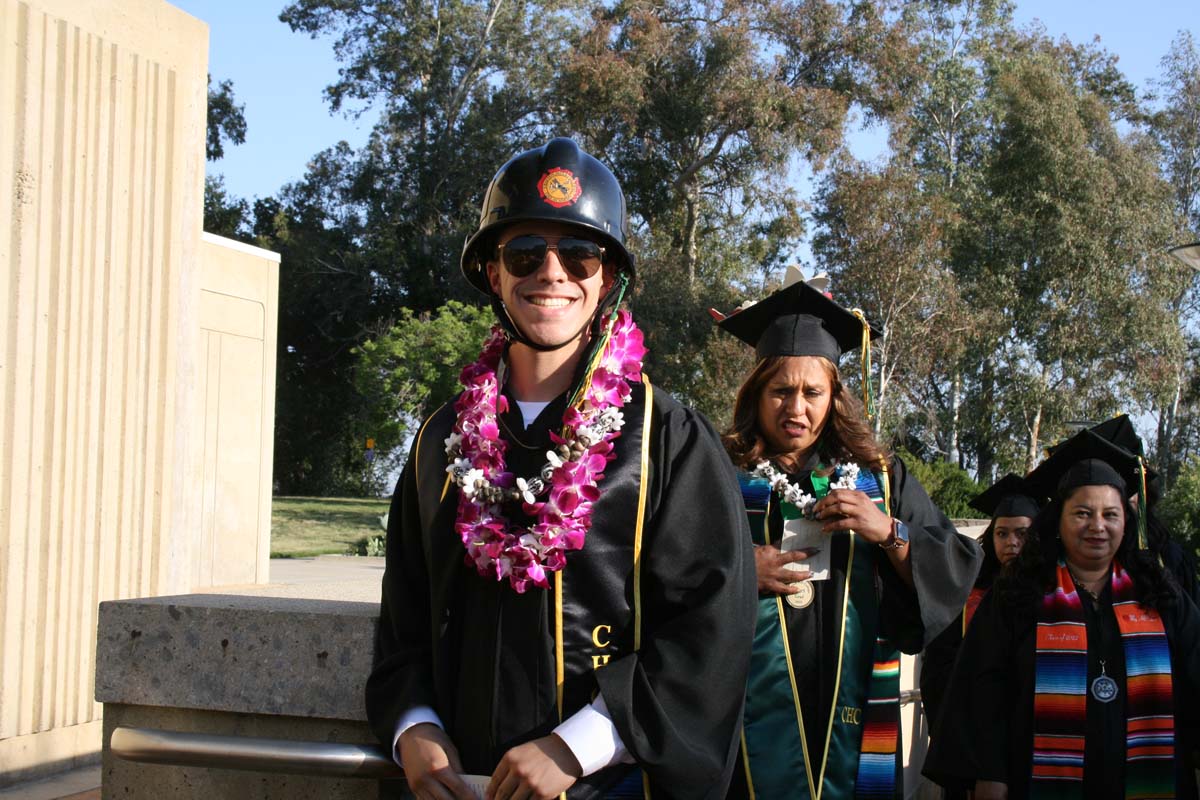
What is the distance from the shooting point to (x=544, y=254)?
2668 mm

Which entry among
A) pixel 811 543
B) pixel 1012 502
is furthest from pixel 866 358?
pixel 1012 502

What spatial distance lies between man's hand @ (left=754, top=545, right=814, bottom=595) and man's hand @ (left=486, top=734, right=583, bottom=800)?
137 cm

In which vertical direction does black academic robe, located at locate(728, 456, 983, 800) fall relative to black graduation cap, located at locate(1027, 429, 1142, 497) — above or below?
below

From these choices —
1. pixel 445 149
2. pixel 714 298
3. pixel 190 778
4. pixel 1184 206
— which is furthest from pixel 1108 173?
pixel 190 778

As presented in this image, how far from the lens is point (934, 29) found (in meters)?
39.3

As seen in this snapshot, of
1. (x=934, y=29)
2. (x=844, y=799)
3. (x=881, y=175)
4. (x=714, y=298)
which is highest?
(x=934, y=29)

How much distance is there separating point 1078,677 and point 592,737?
2.55 metres

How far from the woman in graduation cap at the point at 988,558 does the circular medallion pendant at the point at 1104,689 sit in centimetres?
128

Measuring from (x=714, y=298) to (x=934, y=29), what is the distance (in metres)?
15.7

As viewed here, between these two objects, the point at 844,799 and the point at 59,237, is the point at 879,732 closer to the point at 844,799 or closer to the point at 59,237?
the point at 844,799

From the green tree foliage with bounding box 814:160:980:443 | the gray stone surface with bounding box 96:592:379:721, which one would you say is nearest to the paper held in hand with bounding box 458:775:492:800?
the gray stone surface with bounding box 96:592:379:721

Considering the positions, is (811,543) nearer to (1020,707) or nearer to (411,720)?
(1020,707)

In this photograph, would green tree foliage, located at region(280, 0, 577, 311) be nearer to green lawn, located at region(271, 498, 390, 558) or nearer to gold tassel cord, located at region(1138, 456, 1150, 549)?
green lawn, located at region(271, 498, 390, 558)

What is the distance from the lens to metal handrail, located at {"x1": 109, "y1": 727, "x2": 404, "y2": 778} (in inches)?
92.4
